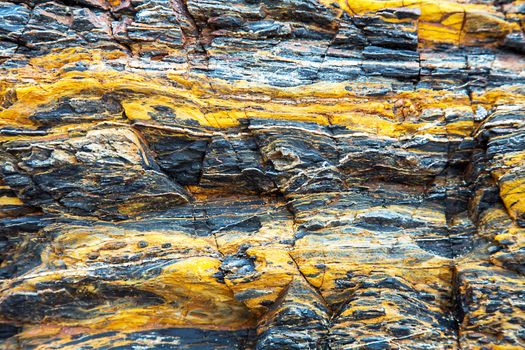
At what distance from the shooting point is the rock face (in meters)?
14.1

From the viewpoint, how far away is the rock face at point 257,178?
1408cm

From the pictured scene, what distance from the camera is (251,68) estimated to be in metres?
17.0

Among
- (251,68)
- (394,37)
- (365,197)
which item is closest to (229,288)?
(365,197)

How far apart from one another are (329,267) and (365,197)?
328cm

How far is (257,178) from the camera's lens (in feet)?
52.7

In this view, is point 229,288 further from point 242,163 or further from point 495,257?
point 495,257

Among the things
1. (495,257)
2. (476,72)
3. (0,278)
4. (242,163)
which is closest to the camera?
(495,257)

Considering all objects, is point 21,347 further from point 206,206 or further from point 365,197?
point 365,197

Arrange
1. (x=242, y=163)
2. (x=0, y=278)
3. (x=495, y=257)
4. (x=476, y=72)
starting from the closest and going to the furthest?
(x=495, y=257) → (x=0, y=278) → (x=242, y=163) → (x=476, y=72)

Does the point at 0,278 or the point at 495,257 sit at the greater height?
the point at 495,257

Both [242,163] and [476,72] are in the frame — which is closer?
[242,163]

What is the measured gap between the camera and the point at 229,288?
14.4 meters

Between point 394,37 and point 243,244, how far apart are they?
1084cm

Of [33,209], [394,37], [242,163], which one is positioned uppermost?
[394,37]
